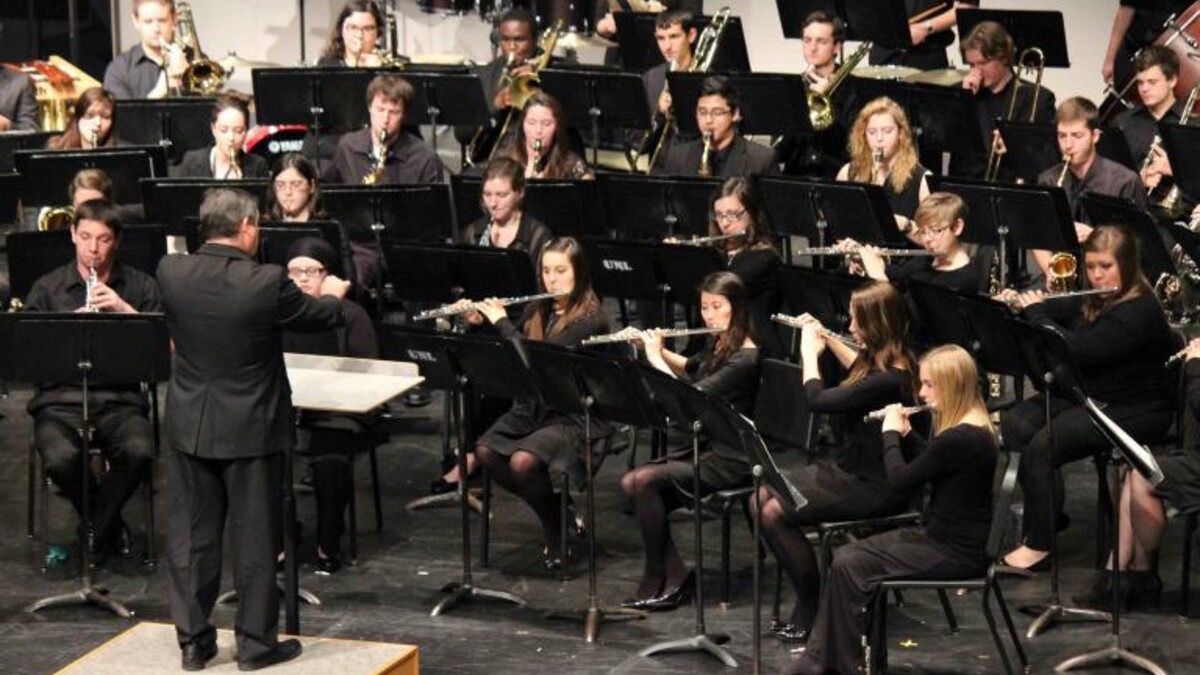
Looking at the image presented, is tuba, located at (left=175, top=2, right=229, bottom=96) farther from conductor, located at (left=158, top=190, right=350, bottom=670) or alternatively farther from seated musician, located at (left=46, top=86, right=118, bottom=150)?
conductor, located at (left=158, top=190, right=350, bottom=670)

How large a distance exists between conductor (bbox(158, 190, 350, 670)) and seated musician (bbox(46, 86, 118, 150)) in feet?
11.9

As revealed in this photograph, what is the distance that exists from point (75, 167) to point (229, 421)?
11.7 ft

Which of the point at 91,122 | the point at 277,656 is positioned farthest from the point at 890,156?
the point at 277,656

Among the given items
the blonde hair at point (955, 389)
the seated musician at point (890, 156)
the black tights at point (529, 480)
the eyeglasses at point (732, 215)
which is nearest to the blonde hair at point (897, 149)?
the seated musician at point (890, 156)

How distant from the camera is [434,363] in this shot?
802 centimetres

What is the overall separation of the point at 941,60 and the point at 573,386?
460 centimetres

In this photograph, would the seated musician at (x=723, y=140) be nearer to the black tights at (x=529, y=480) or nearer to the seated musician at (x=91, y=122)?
the black tights at (x=529, y=480)

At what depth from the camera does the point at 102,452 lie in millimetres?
8430

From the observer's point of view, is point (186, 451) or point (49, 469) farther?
point (49, 469)

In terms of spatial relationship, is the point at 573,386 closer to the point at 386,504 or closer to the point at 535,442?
the point at 535,442

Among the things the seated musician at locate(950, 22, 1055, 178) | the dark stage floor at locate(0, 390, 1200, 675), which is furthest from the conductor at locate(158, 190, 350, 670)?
the seated musician at locate(950, 22, 1055, 178)

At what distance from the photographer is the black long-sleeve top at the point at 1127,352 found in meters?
7.89

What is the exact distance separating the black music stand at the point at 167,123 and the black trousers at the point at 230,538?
418cm

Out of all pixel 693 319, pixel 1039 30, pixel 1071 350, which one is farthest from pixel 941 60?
pixel 1071 350
